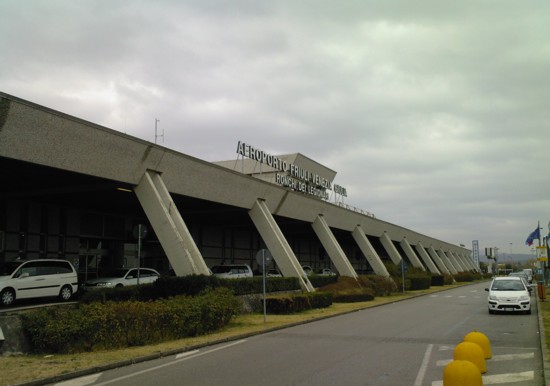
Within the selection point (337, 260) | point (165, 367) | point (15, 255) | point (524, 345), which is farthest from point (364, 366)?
point (337, 260)

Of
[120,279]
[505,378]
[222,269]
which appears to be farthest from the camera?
[222,269]

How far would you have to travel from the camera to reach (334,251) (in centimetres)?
4153

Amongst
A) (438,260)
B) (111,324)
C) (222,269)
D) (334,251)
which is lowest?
(111,324)

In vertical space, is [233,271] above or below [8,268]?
below

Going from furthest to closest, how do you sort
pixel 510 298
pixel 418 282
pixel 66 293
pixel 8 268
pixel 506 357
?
pixel 418 282, pixel 510 298, pixel 66 293, pixel 8 268, pixel 506 357

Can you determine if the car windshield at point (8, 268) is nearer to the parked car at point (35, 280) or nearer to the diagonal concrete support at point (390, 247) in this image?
the parked car at point (35, 280)

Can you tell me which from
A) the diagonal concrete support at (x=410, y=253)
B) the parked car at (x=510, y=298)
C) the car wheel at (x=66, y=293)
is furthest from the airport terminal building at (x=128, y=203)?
the diagonal concrete support at (x=410, y=253)

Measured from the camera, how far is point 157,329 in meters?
14.1

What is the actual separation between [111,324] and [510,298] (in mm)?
17224

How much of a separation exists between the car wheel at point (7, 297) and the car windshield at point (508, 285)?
20.4 meters

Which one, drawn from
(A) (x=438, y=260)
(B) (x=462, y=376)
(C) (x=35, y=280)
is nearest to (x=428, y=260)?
(A) (x=438, y=260)

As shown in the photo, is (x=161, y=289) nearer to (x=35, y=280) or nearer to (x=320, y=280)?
(x=35, y=280)

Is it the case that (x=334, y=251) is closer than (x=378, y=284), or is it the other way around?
(x=378, y=284)

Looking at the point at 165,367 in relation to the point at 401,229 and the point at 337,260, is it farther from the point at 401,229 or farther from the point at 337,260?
the point at 401,229
